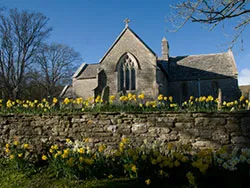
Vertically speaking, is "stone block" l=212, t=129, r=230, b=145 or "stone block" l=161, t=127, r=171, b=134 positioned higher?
"stone block" l=161, t=127, r=171, b=134

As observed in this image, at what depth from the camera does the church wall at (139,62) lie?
18.9 meters

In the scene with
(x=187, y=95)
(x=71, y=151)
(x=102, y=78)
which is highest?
(x=102, y=78)

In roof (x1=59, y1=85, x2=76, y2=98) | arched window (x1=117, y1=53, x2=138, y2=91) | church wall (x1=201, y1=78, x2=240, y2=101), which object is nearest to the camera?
arched window (x1=117, y1=53, x2=138, y2=91)

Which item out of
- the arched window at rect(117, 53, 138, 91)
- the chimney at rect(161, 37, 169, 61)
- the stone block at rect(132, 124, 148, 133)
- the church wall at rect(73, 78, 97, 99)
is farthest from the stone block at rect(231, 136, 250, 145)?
the chimney at rect(161, 37, 169, 61)

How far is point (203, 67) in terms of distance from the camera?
936 inches

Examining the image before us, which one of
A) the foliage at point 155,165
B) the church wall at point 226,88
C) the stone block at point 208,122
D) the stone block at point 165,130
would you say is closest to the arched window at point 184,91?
the church wall at point 226,88

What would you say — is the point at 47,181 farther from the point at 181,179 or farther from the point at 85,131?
the point at 181,179

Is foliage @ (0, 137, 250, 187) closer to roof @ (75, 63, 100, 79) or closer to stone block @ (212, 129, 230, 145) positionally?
stone block @ (212, 129, 230, 145)

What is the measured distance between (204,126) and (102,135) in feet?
8.49

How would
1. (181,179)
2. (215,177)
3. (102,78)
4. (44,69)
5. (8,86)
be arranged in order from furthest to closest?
(44,69), (8,86), (102,78), (181,179), (215,177)

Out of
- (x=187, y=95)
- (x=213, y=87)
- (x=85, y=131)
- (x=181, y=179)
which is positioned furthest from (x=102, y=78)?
(x=181, y=179)

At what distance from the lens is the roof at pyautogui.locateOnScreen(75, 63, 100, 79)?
26473mm

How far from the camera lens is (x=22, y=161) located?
519cm

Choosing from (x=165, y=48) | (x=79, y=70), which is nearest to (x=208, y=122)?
(x=165, y=48)
